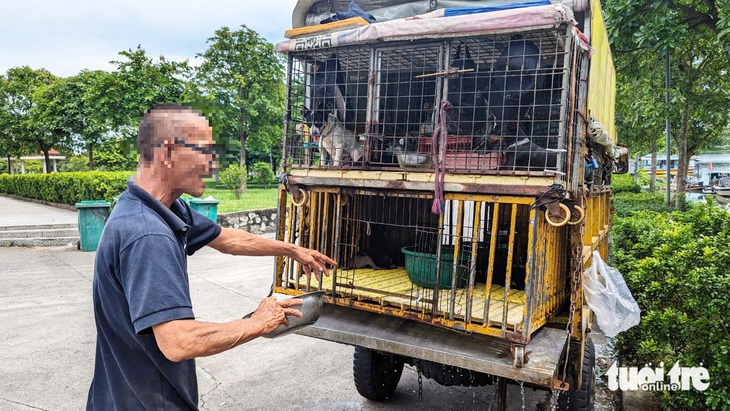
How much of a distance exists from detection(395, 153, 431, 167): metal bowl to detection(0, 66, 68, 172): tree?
26465 millimetres

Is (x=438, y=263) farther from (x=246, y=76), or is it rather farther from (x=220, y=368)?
(x=246, y=76)

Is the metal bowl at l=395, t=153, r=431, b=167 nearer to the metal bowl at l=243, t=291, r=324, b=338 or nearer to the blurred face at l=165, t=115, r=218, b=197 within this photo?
the metal bowl at l=243, t=291, r=324, b=338

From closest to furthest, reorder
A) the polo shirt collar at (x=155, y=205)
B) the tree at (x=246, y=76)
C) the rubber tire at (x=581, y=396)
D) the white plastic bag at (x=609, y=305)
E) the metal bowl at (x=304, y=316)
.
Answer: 1. the polo shirt collar at (x=155, y=205)
2. the metal bowl at (x=304, y=316)
3. the rubber tire at (x=581, y=396)
4. the white plastic bag at (x=609, y=305)
5. the tree at (x=246, y=76)

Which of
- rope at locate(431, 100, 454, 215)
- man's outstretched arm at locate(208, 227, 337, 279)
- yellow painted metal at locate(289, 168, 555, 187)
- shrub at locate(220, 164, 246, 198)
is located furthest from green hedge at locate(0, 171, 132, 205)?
rope at locate(431, 100, 454, 215)

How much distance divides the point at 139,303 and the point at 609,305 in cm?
335

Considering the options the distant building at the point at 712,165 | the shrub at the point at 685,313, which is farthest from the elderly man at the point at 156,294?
the distant building at the point at 712,165

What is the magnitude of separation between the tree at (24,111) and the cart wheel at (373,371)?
26202mm

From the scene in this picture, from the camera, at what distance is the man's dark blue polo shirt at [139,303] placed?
1549 mm

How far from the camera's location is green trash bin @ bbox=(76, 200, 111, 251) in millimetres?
10312

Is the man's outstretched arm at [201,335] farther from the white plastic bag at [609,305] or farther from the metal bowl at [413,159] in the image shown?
the white plastic bag at [609,305]

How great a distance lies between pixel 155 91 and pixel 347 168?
2002 centimetres

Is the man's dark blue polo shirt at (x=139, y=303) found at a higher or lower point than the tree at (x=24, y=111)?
lower

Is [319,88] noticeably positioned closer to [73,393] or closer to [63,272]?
[73,393]

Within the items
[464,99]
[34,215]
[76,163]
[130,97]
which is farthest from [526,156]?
[76,163]
